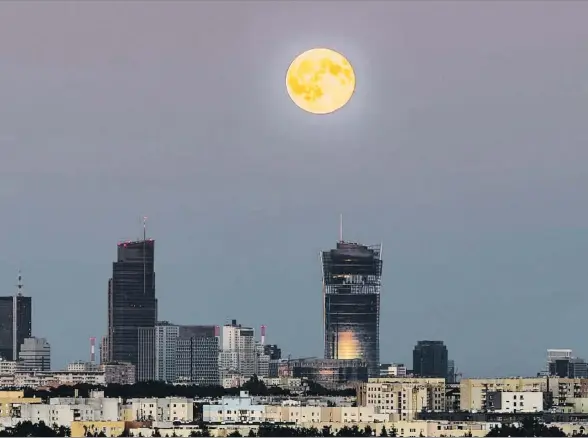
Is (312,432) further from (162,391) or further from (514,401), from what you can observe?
(162,391)

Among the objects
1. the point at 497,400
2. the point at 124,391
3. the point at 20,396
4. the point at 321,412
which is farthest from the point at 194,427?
the point at 124,391

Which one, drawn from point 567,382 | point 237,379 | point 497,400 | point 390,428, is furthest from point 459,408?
point 237,379

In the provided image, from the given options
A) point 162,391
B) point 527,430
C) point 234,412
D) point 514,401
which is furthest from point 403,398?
point 527,430

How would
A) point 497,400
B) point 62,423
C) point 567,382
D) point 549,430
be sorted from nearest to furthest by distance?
point 549,430
point 62,423
point 497,400
point 567,382

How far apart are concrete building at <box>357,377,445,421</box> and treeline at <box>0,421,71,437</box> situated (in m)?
19.8

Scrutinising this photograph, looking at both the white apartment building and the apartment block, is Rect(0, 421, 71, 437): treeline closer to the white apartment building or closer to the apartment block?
the white apartment building

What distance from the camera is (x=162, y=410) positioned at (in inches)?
4587

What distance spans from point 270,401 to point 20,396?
1659 cm

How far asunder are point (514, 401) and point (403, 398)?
9.22 m

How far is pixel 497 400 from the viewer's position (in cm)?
12094

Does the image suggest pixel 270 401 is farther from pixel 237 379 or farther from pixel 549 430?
pixel 237 379

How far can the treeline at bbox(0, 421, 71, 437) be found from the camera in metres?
99.6

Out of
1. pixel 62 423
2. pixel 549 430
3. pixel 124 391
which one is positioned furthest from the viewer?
pixel 124 391

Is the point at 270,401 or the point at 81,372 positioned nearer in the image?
the point at 270,401
